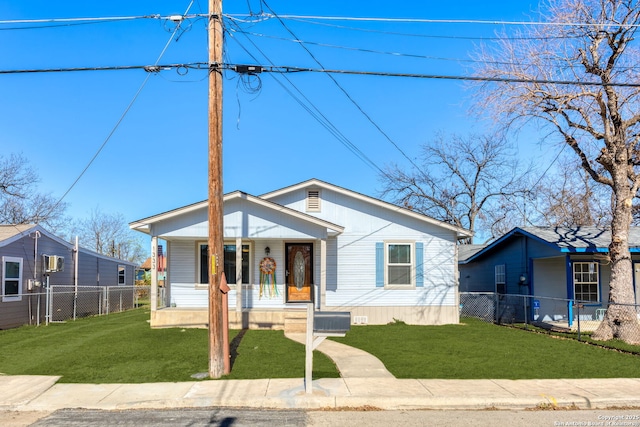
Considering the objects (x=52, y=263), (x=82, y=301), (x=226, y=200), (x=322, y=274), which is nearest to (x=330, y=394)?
(x=322, y=274)

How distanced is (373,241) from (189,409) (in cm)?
999

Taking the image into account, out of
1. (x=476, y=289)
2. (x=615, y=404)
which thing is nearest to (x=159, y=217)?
(x=615, y=404)

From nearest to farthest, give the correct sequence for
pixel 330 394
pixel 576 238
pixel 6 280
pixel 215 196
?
pixel 330 394 < pixel 215 196 < pixel 6 280 < pixel 576 238

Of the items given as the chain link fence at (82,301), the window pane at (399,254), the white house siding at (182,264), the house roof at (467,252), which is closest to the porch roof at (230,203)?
the white house siding at (182,264)

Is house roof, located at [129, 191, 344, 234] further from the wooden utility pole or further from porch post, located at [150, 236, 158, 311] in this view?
the wooden utility pole

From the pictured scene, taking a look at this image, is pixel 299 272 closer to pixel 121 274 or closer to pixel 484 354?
pixel 484 354

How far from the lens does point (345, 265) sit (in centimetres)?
1652

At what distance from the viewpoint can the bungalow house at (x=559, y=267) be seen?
1681cm

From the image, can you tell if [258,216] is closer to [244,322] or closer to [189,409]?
[244,322]

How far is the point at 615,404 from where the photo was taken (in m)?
7.68

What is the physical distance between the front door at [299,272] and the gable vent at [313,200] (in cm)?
120

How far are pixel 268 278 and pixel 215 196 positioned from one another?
7.30 meters

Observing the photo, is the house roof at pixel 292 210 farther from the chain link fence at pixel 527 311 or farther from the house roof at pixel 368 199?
the chain link fence at pixel 527 311

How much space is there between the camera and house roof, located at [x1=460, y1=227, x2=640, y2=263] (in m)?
16.1
